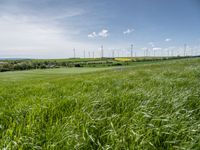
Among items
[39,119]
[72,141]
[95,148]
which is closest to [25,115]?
[39,119]

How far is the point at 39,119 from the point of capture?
273 centimetres

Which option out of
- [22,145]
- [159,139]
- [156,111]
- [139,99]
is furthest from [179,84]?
[22,145]

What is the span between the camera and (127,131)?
2.30 metres

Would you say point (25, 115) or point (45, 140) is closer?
point (45, 140)

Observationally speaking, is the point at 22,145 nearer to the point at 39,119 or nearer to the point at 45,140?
the point at 45,140

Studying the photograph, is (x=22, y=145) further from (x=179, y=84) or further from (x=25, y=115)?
(x=179, y=84)

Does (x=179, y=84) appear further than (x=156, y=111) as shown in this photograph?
Yes

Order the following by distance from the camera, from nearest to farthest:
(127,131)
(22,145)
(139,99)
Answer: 1. (22,145)
2. (127,131)
3. (139,99)

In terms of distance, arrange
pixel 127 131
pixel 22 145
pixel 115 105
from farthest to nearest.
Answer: pixel 115 105 < pixel 127 131 < pixel 22 145

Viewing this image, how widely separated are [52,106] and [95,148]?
57.5 inches

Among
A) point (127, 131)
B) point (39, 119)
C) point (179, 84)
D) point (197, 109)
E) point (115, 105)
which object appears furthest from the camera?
point (179, 84)

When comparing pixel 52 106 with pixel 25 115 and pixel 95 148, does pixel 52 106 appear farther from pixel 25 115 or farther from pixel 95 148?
pixel 95 148

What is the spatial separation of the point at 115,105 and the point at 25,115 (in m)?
1.64

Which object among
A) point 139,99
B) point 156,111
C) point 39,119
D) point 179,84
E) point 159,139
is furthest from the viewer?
point 179,84
